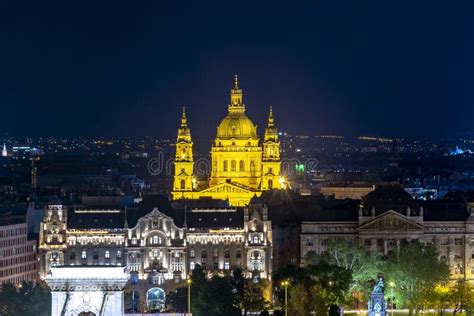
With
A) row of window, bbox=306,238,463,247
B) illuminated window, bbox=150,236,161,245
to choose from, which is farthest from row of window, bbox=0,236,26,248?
row of window, bbox=306,238,463,247

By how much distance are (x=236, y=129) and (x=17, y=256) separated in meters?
44.1

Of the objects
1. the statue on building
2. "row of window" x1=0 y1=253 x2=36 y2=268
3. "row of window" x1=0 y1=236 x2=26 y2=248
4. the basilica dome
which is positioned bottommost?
the statue on building

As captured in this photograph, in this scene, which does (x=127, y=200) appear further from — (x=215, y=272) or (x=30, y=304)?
(x=30, y=304)

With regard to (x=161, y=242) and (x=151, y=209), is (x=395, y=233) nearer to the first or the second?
(x=161, y=242)

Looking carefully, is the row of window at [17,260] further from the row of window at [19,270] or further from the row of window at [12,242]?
the row of window at [12,242]

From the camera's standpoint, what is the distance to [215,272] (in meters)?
135

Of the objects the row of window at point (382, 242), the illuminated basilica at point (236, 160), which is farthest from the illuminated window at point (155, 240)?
the illuminated basilica at point (236, 160)

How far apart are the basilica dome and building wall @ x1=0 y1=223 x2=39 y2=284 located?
40.2 meters

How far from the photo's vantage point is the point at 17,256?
136500mm

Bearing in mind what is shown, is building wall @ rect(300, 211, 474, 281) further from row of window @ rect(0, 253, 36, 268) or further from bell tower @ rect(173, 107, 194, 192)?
bell tower @ rect(173, 107, 194, 192)

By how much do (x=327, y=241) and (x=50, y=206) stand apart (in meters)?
17.3

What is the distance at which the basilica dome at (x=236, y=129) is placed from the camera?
582ft

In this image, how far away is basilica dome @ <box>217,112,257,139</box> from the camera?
6988 inches

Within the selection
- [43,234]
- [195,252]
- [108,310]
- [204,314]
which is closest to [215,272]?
[195,252]
